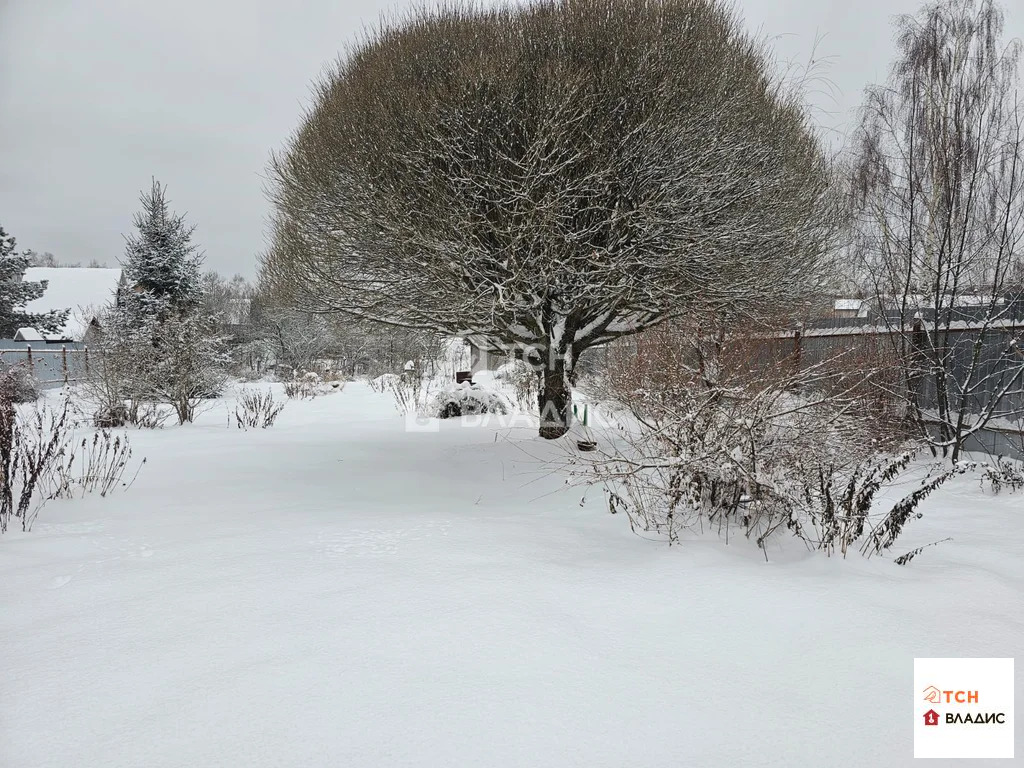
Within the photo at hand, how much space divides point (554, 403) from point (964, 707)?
19.3ft

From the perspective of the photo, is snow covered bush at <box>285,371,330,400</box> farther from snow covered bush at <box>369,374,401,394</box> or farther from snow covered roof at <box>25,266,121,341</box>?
snow covered roof at <box>25,266,121,341</box>

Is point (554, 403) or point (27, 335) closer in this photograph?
point (554, 403)

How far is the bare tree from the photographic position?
6676 mm

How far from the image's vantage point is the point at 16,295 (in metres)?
16.9

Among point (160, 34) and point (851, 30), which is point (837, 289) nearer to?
point (851, 30)

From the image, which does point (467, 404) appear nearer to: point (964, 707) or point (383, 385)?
point (383, 385)

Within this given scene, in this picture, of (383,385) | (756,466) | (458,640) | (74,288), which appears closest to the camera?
(458,640)

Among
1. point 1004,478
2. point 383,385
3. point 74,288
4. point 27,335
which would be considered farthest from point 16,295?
point 1004,478

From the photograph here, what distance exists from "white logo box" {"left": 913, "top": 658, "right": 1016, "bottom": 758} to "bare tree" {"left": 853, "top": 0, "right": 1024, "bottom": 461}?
5079 mm

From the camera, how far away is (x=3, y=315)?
1692 cm

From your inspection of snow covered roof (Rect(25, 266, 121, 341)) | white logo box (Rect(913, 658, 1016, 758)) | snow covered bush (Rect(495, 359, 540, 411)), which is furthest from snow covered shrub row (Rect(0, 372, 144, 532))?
snow covered roof (Rect(25, 266, 121, 341))

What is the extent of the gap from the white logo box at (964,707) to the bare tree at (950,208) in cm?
508

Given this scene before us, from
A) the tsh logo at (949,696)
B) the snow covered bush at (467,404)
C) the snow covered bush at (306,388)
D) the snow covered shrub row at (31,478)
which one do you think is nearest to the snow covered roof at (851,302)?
the snow covered bush at (467,404)

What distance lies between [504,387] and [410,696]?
14328mm
